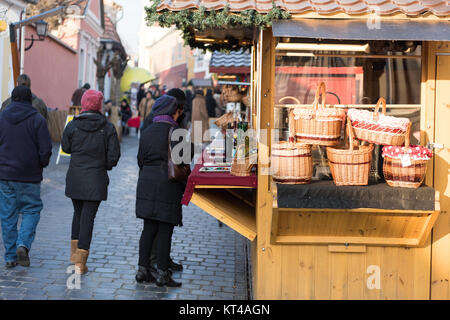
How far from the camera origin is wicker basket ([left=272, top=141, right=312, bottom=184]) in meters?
4.66

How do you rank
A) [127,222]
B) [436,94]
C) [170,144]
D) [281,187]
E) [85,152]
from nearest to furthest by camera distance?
[281,187] → [436,94] → [170,144] → [85,152] → [127,222]

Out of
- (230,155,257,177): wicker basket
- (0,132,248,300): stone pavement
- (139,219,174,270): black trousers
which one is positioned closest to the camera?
(230,155,257,177): wicker basket

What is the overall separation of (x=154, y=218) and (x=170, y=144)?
703mm

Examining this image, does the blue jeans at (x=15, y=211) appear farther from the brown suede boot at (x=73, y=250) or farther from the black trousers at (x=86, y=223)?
the black trousers at (x=86, y=223)

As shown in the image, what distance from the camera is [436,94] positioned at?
493 centimetres

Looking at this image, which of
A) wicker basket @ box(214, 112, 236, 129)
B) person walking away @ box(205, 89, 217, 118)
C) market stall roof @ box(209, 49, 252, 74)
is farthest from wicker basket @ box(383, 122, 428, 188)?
person walking away @ box(205, 89, 217, 118)

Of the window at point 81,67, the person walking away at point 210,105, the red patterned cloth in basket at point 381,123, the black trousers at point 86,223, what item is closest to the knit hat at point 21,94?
the black trousers at point 86,223

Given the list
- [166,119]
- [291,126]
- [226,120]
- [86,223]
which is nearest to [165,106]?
[166,119]

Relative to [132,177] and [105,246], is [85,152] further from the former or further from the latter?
[132,177]

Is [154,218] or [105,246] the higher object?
[154,218]

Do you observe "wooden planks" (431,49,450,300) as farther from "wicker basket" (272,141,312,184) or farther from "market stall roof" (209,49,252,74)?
"market stall roof" (209,49,252,74)

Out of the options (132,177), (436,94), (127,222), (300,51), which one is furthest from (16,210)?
(132,177)

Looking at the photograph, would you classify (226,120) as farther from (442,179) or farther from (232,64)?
(232,64)

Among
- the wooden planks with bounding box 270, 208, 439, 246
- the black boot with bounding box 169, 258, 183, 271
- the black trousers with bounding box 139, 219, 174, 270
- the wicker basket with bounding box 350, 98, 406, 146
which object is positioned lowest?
the black boot with bounding box 169, 258, 183, 271
